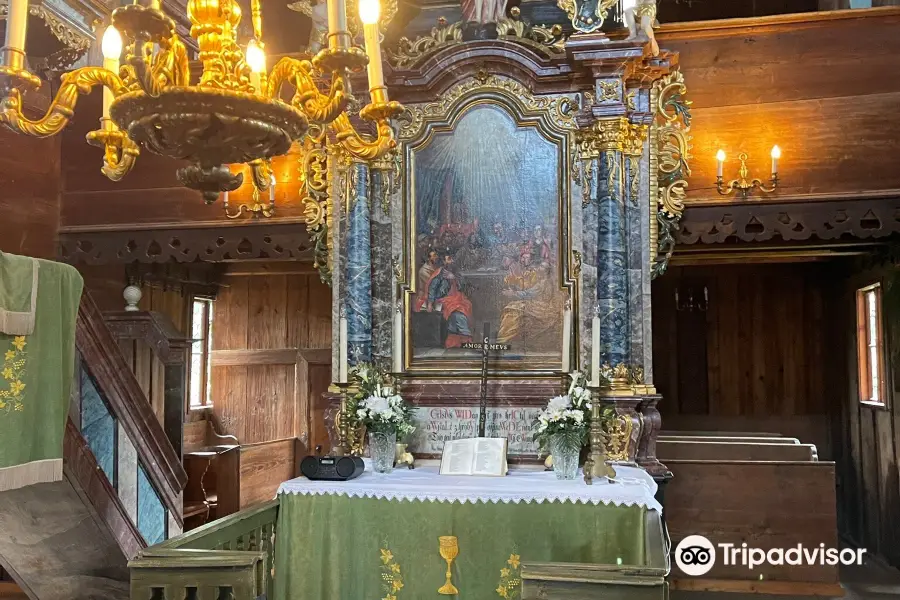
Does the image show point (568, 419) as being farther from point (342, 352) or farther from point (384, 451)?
point (342, 352)

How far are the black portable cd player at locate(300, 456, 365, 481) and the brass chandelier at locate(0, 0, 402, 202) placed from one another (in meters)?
2.31

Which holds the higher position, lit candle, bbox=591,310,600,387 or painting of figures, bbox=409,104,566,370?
painting of figures, bbox=409,104,566,370

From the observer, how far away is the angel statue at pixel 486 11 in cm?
597

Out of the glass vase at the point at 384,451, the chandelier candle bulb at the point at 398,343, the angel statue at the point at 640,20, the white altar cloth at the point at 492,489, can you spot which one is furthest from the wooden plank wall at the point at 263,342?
the angel statue at the point at 640,20

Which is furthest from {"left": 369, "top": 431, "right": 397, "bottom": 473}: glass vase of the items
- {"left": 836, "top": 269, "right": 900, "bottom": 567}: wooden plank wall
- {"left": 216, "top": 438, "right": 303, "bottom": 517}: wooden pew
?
{"left": 836, "top": 269, "right": 900, "bottom": 567}: wooden plank wall

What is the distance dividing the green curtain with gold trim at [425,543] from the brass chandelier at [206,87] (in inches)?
94.9

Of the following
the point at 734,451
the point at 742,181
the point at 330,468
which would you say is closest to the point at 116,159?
the point at 330,468

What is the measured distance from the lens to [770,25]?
616cm

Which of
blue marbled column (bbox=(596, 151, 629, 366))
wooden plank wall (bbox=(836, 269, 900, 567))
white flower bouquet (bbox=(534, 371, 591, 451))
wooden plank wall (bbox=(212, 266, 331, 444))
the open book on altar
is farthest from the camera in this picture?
wooden plank wall (bbox=(212, 266, 331, 444))

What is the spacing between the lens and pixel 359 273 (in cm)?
591

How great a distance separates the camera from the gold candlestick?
4.70 metres

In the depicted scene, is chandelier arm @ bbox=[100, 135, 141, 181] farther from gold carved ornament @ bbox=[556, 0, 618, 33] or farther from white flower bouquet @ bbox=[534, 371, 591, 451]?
gold carved ornament @ bbox=[556, 0, 618, 33]

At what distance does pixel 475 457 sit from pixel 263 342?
6.42 meters

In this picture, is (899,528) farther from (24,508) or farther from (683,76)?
(24,508)
